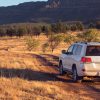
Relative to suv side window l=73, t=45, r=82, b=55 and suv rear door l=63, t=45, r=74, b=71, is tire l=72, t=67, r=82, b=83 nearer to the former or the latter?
suv side window l=73, t=45, r=82, b=55

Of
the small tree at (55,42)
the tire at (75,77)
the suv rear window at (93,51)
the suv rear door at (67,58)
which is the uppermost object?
the suv rear window at (93,51)

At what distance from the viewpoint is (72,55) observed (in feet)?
62.9

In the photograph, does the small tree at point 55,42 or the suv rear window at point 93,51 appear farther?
the small tree at point 55,42

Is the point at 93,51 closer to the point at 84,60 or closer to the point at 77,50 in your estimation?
the point at 84,60

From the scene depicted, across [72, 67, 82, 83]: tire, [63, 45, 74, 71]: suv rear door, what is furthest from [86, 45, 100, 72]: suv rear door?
[63, 45, 74, 71]: suv rear door

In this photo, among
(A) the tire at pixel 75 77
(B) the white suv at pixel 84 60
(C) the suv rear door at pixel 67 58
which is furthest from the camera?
(C) the suv rear door at pixel 67 58

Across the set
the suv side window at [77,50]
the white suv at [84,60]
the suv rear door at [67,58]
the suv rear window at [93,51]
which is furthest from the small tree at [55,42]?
the suv rear window at [93,51]

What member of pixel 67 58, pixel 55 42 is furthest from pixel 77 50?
pixel 55 42

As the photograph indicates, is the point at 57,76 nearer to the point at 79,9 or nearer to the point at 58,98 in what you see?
the point at 58,98

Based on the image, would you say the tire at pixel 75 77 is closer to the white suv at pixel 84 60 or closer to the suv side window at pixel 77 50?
the white suv at pixel 84 60

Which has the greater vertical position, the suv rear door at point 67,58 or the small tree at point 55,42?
the suv rear door at point 67,58

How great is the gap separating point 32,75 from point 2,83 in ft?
15.3

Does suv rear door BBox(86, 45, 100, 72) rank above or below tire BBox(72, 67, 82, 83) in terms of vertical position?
above

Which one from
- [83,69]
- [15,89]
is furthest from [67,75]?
[15,89]
